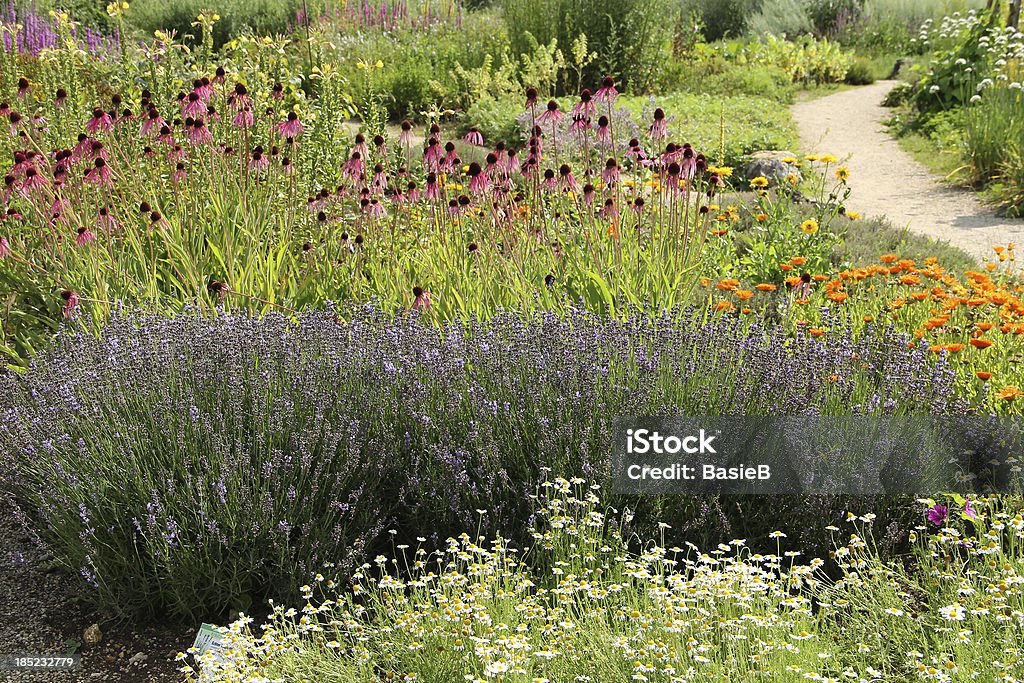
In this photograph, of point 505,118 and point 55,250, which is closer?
point 55,250

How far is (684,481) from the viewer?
122 inches

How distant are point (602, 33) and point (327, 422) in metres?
11.1

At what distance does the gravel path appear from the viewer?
7258 mm

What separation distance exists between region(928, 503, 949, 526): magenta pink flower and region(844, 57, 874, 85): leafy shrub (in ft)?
48.0

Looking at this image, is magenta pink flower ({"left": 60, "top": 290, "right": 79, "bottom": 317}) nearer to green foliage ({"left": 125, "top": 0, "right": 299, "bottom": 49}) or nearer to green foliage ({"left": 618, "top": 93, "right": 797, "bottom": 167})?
green foliage ({"left": 618, "top": 93, "right": 797, "bottom": 167})

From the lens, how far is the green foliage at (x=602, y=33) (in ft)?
42.5

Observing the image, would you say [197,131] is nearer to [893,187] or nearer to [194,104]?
[194,104]

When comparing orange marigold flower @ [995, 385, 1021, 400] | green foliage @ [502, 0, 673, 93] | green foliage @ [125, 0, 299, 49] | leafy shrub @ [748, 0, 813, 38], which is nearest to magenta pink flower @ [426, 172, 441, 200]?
orange marigold flower @ [995, 385, 1021, 400]

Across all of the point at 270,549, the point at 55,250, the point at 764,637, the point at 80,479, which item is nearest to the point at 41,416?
the point at 80,479

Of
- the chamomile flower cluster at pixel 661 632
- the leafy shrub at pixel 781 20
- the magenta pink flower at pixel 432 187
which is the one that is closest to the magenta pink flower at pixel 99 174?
the magenta pink flower at pixel 432 187

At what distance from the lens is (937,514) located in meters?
2.92

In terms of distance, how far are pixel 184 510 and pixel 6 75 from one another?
4.47 meters

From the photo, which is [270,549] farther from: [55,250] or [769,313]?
[769,313]

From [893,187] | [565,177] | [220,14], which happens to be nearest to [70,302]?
[565,177]
